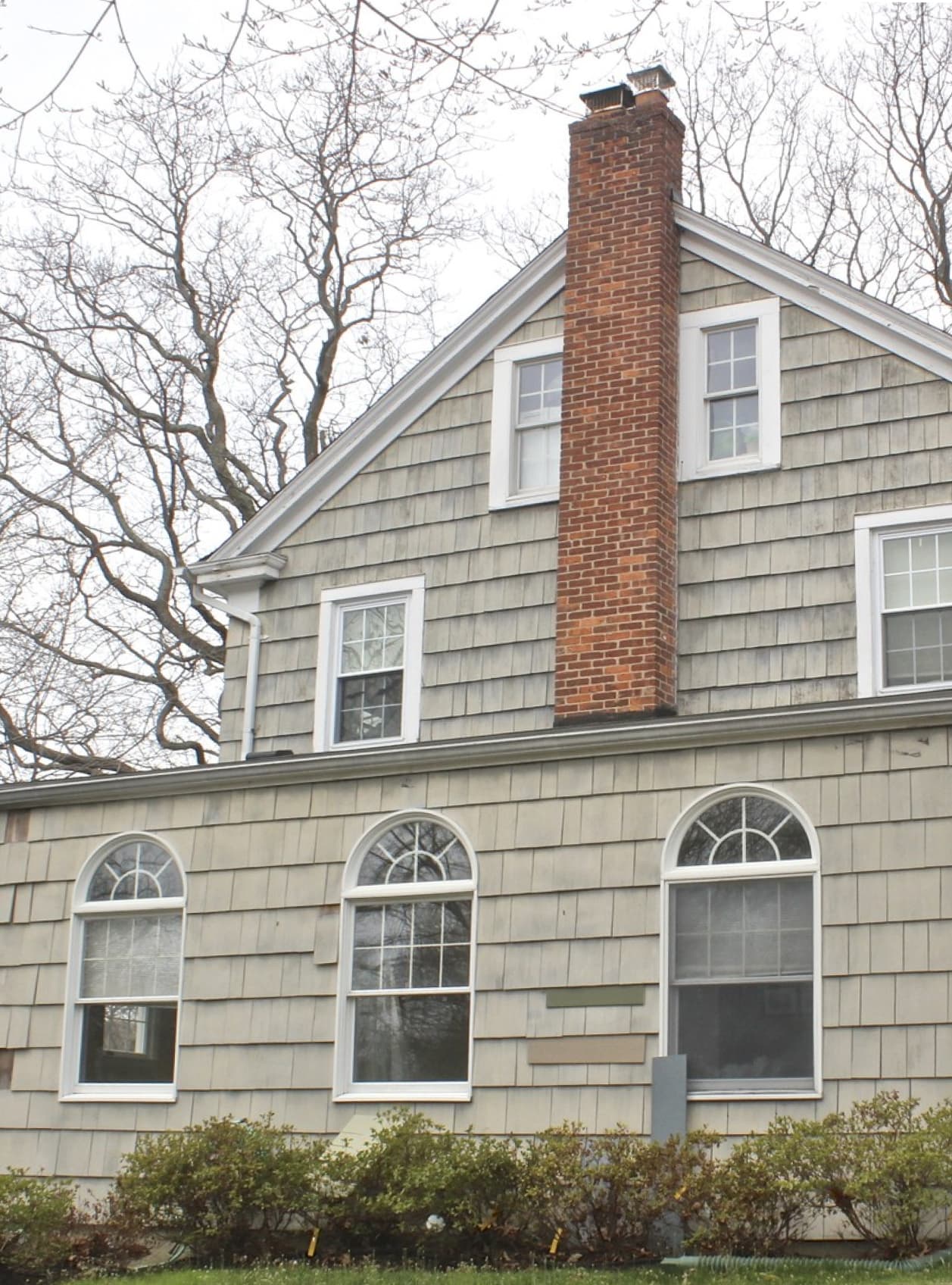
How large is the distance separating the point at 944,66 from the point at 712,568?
1611 centimetres

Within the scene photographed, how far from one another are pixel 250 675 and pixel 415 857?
409 centimetres

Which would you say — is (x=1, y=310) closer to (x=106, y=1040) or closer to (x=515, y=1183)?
(x=106, y=1040)

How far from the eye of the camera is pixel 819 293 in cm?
1534

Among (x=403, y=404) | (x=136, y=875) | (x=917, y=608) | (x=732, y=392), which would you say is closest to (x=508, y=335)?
(x=403, y=404)

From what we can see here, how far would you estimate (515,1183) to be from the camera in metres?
11.4

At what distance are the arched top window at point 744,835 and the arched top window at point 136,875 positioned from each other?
4.39 meters

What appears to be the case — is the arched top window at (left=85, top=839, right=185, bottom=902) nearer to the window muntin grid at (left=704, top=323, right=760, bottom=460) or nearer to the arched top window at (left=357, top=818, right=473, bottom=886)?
the arched top window at (left=357, top=818, right=473, bottom=886)

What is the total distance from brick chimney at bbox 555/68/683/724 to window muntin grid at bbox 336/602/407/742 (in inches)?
75.5

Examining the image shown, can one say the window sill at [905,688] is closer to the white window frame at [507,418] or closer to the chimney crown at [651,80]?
the white window frame at [507,418]

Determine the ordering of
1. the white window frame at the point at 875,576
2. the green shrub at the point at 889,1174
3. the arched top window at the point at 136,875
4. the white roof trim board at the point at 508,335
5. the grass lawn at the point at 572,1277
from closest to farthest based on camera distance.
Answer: the grass lawn at the point at 572,1277
the green shrub at the point at 889,1174
the white window frame at the point at 875,576
the arched top window at the point at 136,875
the white roof trim board at the point at 508,335

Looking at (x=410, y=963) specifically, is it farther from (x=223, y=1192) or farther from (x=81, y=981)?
(x=81, y=981)

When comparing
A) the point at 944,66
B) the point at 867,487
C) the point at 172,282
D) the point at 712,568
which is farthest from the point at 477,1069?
the point at 944,66

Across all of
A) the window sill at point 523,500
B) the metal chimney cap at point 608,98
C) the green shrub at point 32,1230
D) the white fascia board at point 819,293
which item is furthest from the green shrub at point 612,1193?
the metal chimney cap at point 608,98

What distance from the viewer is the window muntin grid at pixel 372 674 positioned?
54.1 feet
